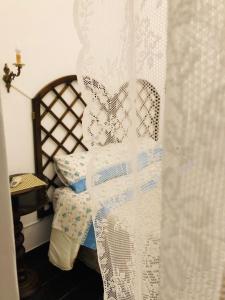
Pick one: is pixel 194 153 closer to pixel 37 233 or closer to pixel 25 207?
pixel 25 207

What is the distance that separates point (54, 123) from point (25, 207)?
25.8 inches

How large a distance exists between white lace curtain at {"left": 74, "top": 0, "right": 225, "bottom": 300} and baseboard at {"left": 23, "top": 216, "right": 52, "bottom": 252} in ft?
5.20

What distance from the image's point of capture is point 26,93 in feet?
5.82

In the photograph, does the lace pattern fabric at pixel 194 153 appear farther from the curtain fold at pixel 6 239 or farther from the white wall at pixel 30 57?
the white wall at pixel 30 57

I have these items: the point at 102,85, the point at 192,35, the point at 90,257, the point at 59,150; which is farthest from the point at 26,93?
the point at 192,35

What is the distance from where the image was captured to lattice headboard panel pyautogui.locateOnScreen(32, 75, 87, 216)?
73.0 inches

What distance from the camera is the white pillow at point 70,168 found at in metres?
1.86

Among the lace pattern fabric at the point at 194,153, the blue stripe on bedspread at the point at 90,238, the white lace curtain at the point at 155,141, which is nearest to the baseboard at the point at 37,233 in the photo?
the blue stripe on bedspread at the point at 90,238

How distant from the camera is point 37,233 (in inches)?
78.3

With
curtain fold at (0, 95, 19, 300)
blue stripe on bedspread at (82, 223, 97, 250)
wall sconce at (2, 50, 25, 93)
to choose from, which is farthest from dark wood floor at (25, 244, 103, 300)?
curtain fold at (0, 95, 19, 300)

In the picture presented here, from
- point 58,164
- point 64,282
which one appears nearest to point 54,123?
point 58,164

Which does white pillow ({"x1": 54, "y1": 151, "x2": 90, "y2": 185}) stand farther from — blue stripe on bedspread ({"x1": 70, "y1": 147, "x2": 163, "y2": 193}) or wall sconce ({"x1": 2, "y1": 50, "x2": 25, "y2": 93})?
blue stripe on bedspread ({"x1": 70, "y1": 147, "x2": 163, "y2": 193})

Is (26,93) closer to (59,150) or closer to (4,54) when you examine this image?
(4,54)

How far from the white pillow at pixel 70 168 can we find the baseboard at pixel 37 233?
0.37 meters
